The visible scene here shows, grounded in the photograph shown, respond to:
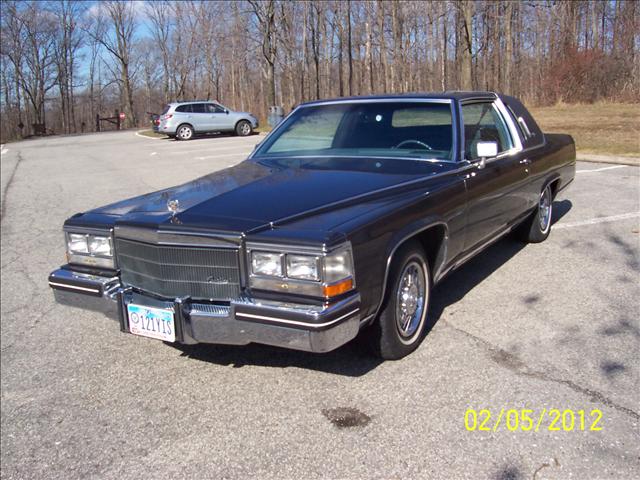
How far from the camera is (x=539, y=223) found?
5.98m

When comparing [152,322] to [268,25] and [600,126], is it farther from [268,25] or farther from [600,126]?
[268,25]

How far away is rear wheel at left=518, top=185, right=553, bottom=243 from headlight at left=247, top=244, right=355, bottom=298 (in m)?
3.52

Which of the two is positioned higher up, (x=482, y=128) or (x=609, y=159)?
(x=482, y=128)

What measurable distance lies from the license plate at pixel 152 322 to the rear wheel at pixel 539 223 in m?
3.94

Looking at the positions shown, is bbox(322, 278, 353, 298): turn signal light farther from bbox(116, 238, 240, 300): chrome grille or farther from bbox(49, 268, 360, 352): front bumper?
bbox(116, 238, 240, 300): chrome grille

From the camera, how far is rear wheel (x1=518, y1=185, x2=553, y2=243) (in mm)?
5930

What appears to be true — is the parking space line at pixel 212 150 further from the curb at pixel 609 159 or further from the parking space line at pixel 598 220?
the parking space line at pixel 598 220

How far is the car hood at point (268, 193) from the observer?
329 cm

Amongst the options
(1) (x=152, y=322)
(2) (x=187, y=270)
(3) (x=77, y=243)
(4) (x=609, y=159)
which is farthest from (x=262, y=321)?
(4) (x=609, y=159)

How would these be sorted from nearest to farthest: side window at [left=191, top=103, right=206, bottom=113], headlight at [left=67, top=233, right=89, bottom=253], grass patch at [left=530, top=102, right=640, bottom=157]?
headlight at [left=67, top=233, right=89, bottom=253], grass patch at [left=530, top=102, right=640, bottom=157], side window at [left=191, top=103, right=206, bottom=113]

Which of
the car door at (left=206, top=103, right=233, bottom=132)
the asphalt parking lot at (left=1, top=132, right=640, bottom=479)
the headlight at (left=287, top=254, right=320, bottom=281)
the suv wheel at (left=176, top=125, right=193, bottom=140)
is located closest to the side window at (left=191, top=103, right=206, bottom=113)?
the car door at (left=206, top=103, right=233, bottom=132)

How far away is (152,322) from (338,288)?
111cm

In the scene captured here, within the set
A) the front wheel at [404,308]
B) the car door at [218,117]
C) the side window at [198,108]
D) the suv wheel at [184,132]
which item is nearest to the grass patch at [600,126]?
the front wheel at [404,308]
